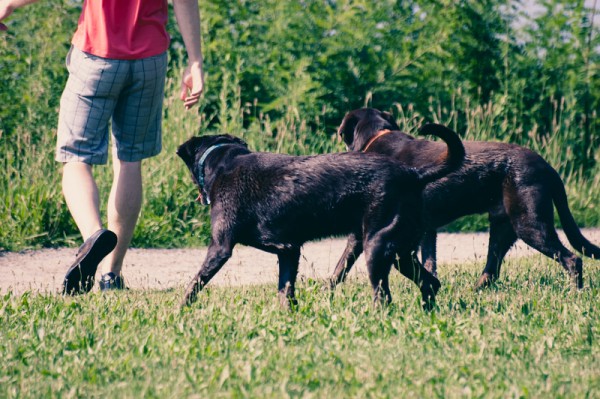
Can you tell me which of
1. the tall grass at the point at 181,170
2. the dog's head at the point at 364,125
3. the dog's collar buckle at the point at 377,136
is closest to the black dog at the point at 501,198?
the dog's collar buckle at the point at 377,136

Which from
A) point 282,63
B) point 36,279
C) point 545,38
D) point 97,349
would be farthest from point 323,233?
point 545,38

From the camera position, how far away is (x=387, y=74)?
31.6ft

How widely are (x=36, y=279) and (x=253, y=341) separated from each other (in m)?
2.72

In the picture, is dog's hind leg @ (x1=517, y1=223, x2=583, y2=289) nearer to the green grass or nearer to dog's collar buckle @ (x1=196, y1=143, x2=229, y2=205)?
the green grass

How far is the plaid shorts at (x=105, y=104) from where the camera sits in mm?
4945

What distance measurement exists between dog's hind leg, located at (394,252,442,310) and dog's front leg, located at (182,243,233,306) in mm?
964

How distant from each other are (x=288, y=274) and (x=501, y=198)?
162cm

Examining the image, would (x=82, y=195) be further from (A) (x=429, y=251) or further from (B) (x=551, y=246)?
(B) (x=551, y=246)

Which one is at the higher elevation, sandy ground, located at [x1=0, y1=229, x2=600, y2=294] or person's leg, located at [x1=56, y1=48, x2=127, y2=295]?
person's leg, located at [x1=56, y1=48, x2=127, y2=295]

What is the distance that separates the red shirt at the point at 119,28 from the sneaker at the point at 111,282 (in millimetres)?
1402

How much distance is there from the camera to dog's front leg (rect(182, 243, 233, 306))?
184 inches

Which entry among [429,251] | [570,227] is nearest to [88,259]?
[429,251]

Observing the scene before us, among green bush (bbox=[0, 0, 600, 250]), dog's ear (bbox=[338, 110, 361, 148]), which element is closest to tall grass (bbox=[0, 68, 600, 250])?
green bush (bbox=[0, 0, 600, 250])

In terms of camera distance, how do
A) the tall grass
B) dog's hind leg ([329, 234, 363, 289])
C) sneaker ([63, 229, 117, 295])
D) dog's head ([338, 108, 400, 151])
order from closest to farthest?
sneaker ([63, 229, 117, 295])
dog's hind leg ([329, 234, 363, 289])
dog's head ([338, 108, 400, 151])
the tall grass
